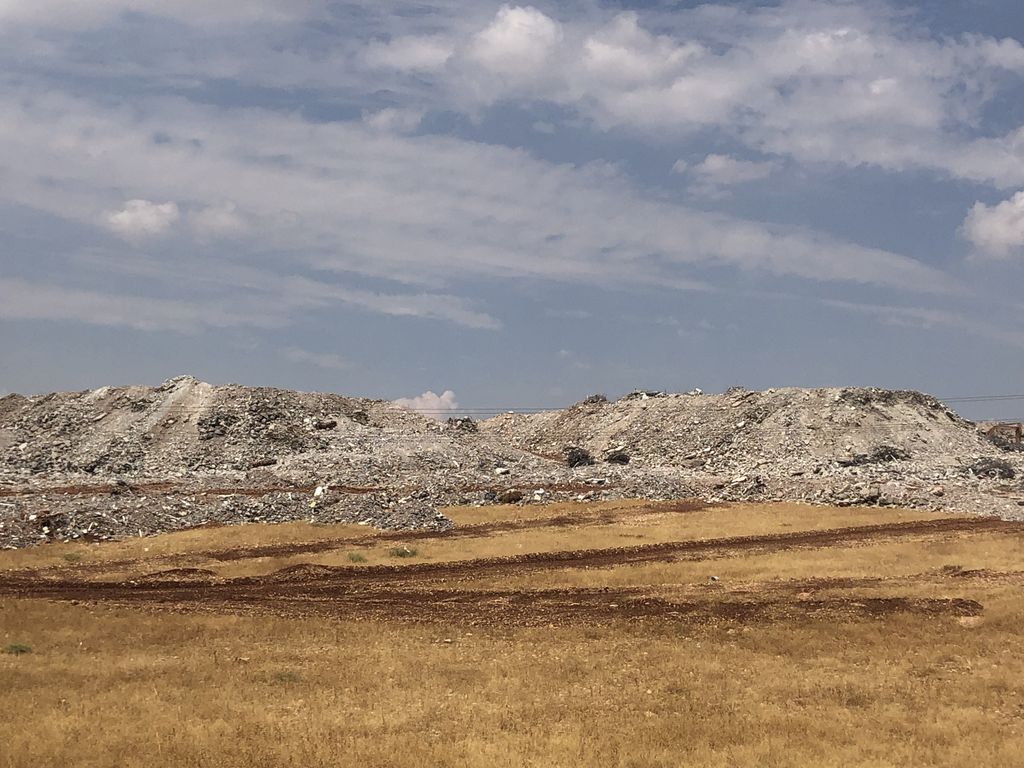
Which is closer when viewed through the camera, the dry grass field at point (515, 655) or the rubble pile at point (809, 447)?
the dry grass field at point (515, 655)

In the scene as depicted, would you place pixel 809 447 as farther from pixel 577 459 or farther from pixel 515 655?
pixel 515 655

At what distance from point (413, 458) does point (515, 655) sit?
43899 mm

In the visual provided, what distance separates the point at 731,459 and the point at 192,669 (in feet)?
175

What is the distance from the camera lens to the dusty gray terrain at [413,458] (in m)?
47.0

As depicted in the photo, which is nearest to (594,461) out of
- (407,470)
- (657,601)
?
(407,470)

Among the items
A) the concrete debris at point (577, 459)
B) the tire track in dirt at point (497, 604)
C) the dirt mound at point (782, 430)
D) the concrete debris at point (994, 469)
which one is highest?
the dirt mound at point (782, 430)

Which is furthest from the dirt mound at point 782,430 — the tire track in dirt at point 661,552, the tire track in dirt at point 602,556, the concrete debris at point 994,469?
the tire track in dirt at point 602,556

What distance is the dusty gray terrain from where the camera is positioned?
47.0m

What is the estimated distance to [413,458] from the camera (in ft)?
211

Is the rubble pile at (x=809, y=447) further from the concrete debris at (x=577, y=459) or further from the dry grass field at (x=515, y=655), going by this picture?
the dry grass field at (x=515, y=655)

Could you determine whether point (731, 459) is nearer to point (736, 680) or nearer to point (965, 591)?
point (965, 591)

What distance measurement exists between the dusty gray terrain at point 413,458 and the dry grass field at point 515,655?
10359 mm

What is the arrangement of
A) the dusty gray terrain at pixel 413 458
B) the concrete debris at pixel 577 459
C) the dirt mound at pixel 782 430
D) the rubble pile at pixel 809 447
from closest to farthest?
the dusty gray terrain at pixel 413 458
the rubble pile at pixel 809 447
the dirt mound at pixel 782 430
the concrete debris at pixel 577 459

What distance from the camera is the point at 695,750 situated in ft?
48.8
